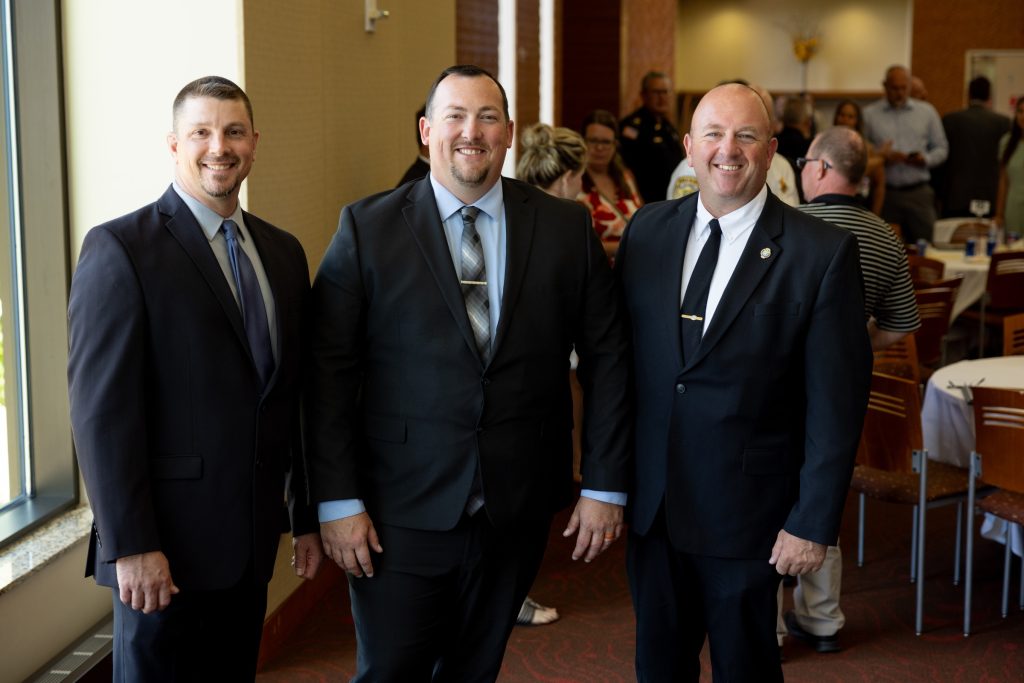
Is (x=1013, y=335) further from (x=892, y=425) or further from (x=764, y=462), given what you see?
(x=764, y=462)

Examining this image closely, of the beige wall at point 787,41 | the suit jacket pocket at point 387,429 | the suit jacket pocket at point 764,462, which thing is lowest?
the suit jacket pocket at point 764,462

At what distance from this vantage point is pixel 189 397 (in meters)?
2.24

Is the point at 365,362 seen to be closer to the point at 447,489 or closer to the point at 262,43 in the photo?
the point at 447,489

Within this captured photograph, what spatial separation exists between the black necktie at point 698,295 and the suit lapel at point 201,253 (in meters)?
0.95

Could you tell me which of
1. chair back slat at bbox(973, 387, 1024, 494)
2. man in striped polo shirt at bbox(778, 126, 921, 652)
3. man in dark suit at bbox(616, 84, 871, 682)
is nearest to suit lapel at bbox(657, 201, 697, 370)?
man in dark suit at bbox(616, 84, 871, 682)

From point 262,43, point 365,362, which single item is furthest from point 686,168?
point 365,362

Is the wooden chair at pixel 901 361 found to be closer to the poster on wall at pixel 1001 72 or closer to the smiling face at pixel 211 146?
the smiling face at pixel 211 146

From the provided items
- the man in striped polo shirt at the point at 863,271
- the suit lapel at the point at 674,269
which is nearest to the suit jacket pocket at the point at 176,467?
the suit lapel at the point at 674,269

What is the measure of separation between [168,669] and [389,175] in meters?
2.78

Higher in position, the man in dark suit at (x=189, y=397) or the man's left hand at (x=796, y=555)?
the man in dark suit at (x=189, y=397)

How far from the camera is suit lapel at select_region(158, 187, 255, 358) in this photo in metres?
2.26

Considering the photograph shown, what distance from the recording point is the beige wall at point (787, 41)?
15719 mm

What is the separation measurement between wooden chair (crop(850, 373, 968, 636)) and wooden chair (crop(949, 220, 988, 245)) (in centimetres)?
436

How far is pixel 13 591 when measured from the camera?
3.00m
